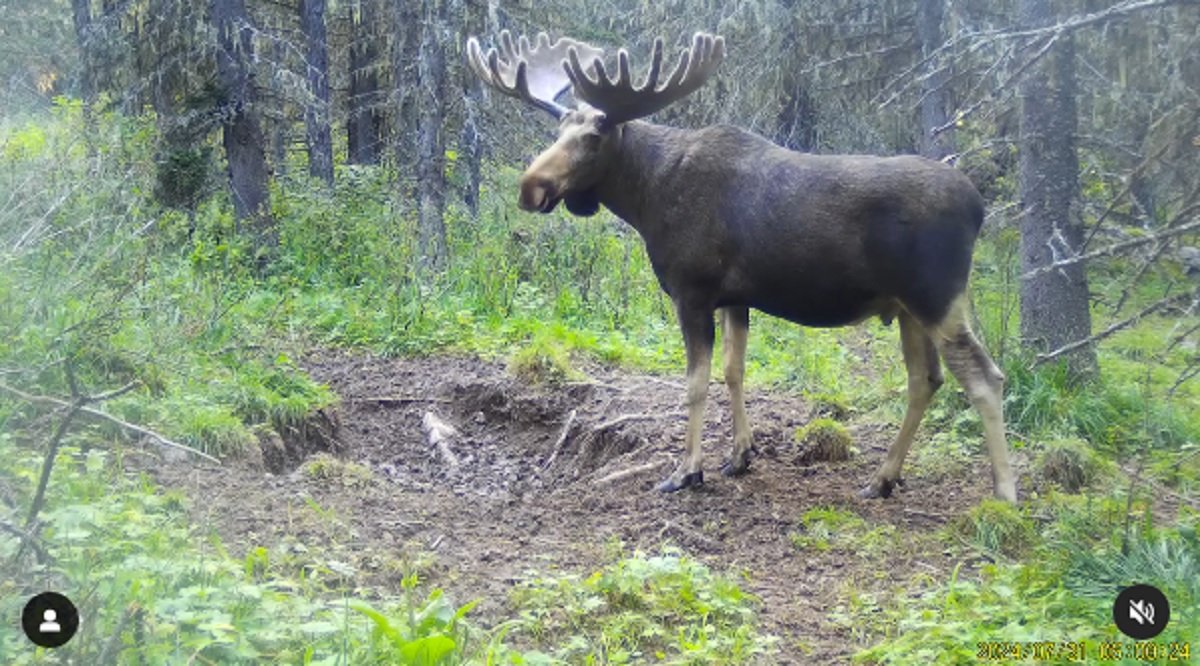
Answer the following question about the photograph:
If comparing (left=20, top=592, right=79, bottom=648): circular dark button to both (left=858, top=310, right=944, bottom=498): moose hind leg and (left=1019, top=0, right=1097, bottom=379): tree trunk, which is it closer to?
(left=858, top=310, right=944, bottom=498): moose hind leg

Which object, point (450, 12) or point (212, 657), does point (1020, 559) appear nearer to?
point (212, 657)

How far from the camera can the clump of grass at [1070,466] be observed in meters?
6.47

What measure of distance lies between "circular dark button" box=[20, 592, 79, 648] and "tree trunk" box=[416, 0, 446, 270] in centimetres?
1049

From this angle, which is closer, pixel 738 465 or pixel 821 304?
pixel 821 304

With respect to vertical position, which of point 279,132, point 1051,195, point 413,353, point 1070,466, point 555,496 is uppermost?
point 1051,195

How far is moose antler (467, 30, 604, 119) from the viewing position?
7668 millimetres

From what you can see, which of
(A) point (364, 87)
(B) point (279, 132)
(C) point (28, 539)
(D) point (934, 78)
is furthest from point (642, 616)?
(A) point (364, 87)

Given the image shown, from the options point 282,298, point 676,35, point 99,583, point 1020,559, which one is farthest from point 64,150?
point 676,35

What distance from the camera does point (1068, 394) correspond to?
7836 millimetres

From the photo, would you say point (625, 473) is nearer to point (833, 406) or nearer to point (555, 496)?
point (555, 496)

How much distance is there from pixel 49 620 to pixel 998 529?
14.3ft

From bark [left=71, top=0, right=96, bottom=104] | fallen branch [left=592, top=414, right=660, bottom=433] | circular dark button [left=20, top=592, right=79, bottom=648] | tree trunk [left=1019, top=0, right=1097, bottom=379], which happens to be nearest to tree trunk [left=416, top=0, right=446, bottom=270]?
bark [left=71, top=0, right=96, bottom=104]

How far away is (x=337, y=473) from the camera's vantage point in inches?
276
